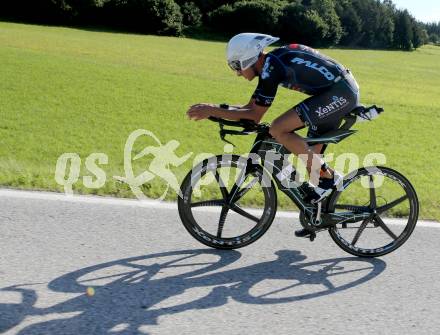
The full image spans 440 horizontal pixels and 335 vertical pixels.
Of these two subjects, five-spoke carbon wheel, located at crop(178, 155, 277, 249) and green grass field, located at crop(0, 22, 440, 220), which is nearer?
five-spoke carbon wheel, located at crop(178, 155, 277, 249)

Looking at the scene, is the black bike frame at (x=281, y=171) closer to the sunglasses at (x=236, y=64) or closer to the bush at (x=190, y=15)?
the sunglasses at (x=236, y=64)

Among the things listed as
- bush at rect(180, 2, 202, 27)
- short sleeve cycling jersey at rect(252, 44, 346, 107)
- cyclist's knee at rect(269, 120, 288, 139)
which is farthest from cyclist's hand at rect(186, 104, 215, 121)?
bush at rect(180, 2, 202, 27)

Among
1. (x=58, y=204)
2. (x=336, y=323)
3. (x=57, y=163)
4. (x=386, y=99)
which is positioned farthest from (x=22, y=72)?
(x=336, y=323)

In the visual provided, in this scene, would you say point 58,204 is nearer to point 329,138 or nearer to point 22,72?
point 329,138

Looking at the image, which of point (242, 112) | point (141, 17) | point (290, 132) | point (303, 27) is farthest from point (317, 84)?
point (303, 27)

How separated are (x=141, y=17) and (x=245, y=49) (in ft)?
177

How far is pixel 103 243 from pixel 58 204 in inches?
44.0

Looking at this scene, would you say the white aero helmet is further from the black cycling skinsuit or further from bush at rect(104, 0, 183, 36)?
bush at rect(104, 0, 183, 36)

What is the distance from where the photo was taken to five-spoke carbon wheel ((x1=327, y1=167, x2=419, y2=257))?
Answer: 4980mm

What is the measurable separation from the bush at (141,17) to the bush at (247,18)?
10.7m

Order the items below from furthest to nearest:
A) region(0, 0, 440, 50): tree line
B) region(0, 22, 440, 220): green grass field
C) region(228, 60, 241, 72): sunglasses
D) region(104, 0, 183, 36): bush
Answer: region(104, 0, 183, 36): bush → region(0, 0, 440, 50): tree line → region(0, 22, 440, 220): green grass field → region(228, 60, 241, 72): sunglasses

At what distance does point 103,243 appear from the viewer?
15.9 ft

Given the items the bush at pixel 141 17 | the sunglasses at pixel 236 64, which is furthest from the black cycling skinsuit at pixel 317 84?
the bush at pixel 141 17

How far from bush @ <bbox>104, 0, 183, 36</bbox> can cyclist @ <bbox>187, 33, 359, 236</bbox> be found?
51.8m
